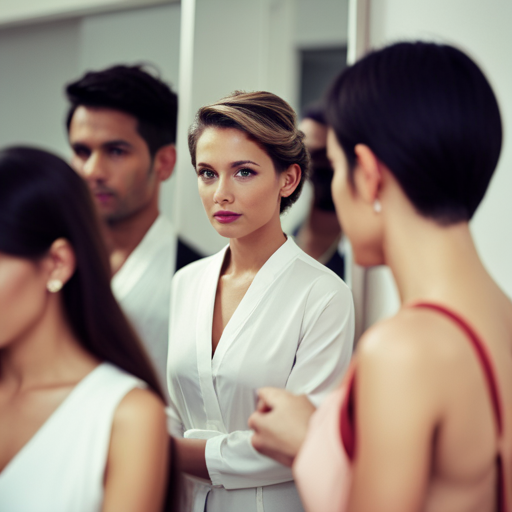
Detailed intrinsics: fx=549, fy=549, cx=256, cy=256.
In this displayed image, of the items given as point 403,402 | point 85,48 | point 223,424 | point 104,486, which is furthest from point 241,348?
point 85,48

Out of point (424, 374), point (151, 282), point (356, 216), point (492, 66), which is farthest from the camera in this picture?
point (151, 282)

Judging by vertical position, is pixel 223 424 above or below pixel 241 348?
below

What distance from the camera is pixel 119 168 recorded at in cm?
120

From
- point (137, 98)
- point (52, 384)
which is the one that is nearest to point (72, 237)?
point (52, 384)

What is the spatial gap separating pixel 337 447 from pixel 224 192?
0.36m

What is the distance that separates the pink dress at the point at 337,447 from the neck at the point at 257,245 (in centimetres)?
26

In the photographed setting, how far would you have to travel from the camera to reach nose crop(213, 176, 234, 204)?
73 centimetres

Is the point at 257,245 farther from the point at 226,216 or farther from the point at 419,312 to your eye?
the point at 419,312

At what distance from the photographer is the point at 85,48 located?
138cm

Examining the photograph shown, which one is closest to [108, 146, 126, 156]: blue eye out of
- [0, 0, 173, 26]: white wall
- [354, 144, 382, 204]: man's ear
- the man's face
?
the man's face

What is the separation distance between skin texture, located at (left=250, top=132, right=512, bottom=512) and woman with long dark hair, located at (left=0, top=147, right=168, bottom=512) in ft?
0.79

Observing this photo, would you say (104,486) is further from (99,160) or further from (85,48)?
(85,48)

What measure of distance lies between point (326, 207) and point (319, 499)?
2.00ft

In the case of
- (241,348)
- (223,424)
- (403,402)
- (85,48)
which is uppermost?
(85,48)
